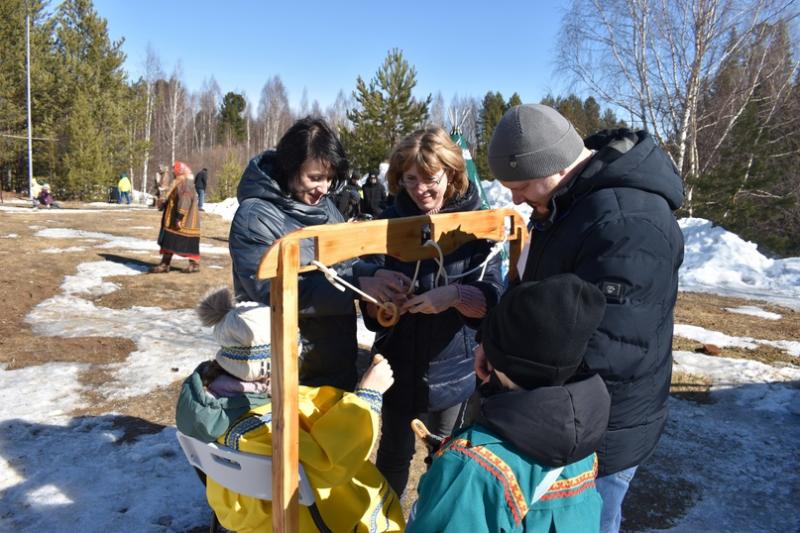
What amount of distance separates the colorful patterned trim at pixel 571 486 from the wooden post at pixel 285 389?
659 millimetres

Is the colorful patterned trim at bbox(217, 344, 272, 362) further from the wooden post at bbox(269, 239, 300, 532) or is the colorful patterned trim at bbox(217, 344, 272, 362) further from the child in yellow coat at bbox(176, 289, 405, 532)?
the wooden post at bbox(269, 239, 300, 532)

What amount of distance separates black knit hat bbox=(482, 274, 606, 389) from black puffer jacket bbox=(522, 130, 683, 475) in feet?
0.40

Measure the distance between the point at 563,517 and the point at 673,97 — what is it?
57.6 feet

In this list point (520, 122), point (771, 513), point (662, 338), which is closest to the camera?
point (662, 338)

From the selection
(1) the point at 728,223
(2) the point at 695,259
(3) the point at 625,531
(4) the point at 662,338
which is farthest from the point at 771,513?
A: (1) the point at 728,223

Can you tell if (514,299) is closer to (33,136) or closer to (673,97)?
(673,97)

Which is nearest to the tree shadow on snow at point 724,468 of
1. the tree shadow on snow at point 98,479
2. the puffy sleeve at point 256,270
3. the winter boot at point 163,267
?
the puffy sleeve at point 256,270

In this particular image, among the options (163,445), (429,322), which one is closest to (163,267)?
(163,445)

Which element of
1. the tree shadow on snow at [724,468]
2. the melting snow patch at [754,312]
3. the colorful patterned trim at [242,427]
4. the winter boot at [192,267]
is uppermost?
the colorful patterned trim at [242,427]

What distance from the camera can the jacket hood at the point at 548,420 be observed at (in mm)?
1229

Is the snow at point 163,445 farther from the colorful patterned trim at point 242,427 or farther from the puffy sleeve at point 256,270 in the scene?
the puffy sleeve at point 256,270

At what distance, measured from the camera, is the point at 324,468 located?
164 centimetres

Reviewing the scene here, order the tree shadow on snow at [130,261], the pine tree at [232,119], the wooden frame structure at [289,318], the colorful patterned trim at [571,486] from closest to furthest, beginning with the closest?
the colorful patterned trim at [571,486]
the wooden frame structure at [289,318]
the tree shadow on snow at [130,261]
the pine tree at [232,119]

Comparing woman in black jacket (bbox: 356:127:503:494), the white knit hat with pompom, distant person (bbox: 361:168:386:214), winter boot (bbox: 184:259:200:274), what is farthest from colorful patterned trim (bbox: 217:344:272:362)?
distant person (bbox: 361:168:386:214)
